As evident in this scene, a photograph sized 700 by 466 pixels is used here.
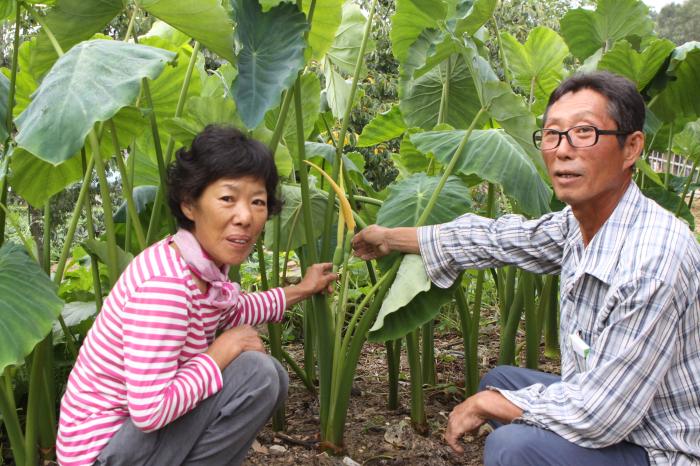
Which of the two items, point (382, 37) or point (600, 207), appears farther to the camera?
point (382, 37)

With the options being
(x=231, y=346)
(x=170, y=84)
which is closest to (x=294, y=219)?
(x=170, y=84)

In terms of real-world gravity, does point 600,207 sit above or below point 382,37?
below

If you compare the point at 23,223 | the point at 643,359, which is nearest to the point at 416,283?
the point at 643,359

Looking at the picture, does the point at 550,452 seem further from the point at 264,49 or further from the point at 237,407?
the point at 264,49

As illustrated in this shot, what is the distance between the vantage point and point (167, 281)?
1.33 m

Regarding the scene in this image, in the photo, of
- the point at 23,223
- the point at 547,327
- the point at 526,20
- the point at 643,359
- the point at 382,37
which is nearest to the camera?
the point at 643,359

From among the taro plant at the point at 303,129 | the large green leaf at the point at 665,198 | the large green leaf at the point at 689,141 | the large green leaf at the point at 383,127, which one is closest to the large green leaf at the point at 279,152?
the taro plant at the point at 303,129

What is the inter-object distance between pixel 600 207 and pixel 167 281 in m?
0.80

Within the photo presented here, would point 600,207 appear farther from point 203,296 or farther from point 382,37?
point 382,37

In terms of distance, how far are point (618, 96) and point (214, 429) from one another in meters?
0.97

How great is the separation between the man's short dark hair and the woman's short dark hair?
0.61 meters

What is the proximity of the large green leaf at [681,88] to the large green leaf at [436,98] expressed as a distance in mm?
546

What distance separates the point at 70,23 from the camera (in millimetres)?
1728

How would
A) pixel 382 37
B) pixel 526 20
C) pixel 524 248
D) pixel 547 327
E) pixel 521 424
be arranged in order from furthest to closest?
pixel 526 20, pixel 382 37, pixel 547 327, pixel 524 248, pixel 521 424
